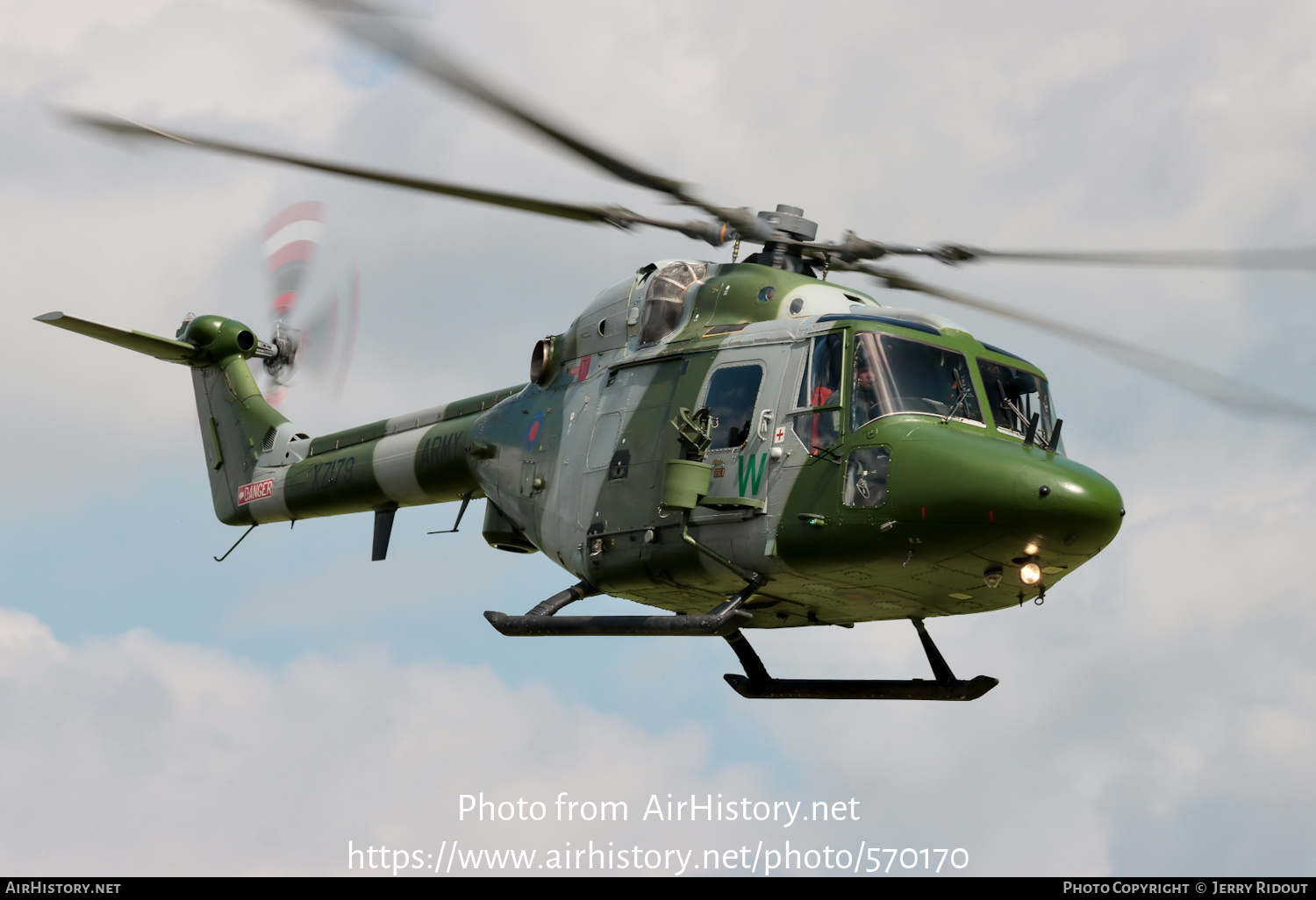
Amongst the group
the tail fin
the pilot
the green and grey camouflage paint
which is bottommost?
the tail fin

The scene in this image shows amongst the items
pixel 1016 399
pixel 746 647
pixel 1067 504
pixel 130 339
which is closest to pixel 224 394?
pixel 130 339

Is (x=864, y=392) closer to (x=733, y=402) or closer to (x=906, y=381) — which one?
(x=906, y=381)

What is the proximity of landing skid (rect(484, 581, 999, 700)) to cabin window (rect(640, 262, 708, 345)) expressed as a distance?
2630mm

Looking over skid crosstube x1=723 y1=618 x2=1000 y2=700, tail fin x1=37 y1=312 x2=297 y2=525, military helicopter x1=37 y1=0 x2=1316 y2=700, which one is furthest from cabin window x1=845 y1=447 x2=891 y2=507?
tail fin x1=37 y1=312 x2=297 y2=525

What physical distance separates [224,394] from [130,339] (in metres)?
1.66

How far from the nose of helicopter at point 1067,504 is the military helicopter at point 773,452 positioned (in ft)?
0.06

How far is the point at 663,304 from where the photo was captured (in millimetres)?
14898

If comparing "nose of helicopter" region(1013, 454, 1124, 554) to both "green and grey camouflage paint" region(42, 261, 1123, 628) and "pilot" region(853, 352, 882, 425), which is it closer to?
"green and grey camouflage paint" region(42, 261, 1123, 628)

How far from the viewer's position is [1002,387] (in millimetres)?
13430

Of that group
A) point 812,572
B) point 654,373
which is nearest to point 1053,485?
point 812,572

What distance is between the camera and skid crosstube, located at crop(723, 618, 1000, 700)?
47.2 feet

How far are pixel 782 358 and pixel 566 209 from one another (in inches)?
94.2

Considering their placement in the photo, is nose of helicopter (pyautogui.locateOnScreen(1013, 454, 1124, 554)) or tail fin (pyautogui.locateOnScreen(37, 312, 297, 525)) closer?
nose of helicopter (pyautogui.locateOnScreen(1013, 454, 1124, 554))

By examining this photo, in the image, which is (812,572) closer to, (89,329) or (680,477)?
(680,477)
